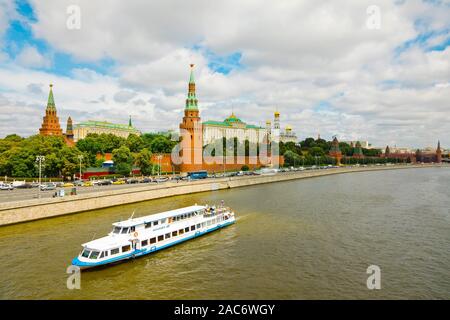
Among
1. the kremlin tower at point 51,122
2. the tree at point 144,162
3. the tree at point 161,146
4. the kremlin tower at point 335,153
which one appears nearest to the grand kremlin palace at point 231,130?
the kremlin tower at point 335,153

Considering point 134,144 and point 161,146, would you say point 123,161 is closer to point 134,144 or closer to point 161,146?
point 134,144

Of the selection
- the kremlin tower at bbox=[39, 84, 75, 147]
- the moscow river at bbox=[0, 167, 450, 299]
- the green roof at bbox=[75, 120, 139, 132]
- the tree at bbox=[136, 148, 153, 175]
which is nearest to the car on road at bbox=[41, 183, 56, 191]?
the moscow river at bbox=[0, 167, 450, 299]

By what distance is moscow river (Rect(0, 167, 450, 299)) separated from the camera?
738 inches

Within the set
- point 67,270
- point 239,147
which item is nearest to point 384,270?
point 67,270

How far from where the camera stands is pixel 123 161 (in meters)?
72.4

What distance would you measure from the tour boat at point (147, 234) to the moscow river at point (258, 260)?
765 millimetres

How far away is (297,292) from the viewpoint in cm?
1852

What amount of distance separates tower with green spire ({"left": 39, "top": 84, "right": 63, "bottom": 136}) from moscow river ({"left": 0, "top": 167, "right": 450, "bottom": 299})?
71.9 m

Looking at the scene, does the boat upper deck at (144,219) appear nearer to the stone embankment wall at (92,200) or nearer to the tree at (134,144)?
the stone embankment wall at (92,200)

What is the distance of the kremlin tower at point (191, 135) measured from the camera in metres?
89.2

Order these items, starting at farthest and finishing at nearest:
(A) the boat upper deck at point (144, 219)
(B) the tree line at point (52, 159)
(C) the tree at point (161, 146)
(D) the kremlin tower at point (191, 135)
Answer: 1. (C) the tree at point (161, 146)
2. (D) the kremlin tower at point (191, 135)
3. (B) the tree line at point (52, 159)
4. (A) the boat upper deck at point (144, 219)
